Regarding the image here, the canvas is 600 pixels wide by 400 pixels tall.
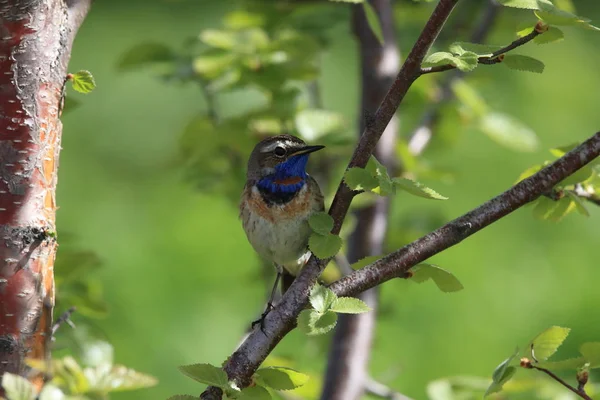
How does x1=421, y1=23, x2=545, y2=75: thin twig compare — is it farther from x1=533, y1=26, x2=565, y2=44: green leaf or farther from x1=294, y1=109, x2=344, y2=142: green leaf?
x1=294, y1=109, x2=344, y2=142: green leaf

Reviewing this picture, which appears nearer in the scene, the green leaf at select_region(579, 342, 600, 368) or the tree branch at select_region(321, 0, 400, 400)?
the green leaf at select_region(579, 342, 600, 368)

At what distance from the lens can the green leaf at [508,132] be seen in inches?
128

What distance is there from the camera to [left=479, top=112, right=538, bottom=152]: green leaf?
3.24 meters

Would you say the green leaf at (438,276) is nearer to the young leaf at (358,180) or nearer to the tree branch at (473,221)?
the tree branch at (473,221)

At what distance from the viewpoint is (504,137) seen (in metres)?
3.28

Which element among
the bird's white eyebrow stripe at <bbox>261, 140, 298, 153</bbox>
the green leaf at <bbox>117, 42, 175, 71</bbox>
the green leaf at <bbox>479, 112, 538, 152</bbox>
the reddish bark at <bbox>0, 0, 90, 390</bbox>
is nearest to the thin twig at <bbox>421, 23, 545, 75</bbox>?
the reddish bark at <bbox>0, 0, 90, 390</bbox>

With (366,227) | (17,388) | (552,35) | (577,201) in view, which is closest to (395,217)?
(366,227)

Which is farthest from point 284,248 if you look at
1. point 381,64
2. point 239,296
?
point 239,296

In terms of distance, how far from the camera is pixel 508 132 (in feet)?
10.8

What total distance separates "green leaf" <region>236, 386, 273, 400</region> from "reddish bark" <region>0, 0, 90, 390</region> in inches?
17.8

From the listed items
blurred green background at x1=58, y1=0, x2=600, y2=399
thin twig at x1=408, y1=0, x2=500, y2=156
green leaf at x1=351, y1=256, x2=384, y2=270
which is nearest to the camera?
green leaf at x1=351, y1=256, x2=384, y2=270

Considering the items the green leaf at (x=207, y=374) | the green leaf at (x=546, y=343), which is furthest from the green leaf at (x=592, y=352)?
the green leaf at (x=207, y=374)

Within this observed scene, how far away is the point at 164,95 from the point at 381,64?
3.68 metres

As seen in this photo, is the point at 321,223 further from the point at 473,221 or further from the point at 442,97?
the point at 442,97
